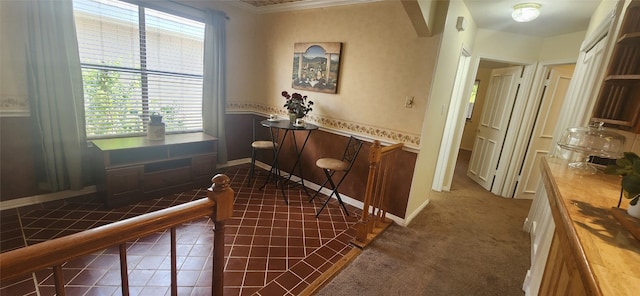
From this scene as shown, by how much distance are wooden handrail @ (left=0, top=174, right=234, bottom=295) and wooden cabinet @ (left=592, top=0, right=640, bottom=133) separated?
6.79 ft

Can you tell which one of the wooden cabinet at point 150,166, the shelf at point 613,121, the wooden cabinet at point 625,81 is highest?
the wooden cabinet at point 625,81

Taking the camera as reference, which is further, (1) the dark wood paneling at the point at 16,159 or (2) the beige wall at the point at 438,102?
(2) the beige wall at the point at 438,102

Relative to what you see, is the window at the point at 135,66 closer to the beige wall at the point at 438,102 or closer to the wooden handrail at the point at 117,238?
the wooden handrail at the point at 117,238

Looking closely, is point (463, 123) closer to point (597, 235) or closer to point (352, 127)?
point (352, 127)

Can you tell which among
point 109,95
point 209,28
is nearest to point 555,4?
point 209,28

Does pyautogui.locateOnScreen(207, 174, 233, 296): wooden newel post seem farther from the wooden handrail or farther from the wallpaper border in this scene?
the wallpaper border

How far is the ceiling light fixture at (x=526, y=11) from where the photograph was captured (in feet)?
7.73

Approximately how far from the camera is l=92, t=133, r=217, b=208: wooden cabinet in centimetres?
258

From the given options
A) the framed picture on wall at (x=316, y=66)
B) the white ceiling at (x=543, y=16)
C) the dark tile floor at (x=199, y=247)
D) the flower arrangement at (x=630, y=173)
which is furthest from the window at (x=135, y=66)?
the flower arrangement at (x=630, y=173)

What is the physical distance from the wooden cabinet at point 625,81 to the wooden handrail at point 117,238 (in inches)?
81.5

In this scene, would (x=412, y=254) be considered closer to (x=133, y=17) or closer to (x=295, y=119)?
(x=295, y=119)

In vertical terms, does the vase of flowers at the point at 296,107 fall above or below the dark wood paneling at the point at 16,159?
above

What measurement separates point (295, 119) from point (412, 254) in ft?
6.55

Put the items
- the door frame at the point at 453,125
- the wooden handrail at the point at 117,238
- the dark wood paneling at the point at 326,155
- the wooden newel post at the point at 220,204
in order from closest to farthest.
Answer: the wooden handrail at the point at 117,238, the wooden newel post at the point at 220,204, the dark wood paneling at the point at 326,155, the door frame at the point at 453,125
